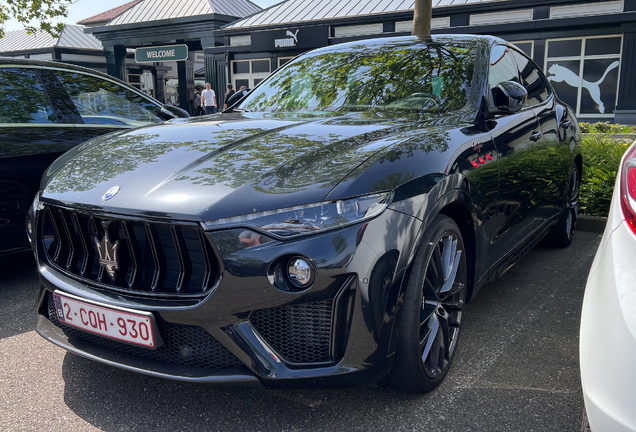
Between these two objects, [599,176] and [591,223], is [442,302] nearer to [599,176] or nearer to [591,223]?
[591,223]

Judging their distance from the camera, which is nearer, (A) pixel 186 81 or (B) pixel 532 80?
(B) pixel 532 80

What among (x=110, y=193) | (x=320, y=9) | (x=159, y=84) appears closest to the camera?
(x=110, y=193)

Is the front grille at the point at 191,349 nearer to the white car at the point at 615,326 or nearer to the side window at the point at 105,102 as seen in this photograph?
the white car at the point at 615,326

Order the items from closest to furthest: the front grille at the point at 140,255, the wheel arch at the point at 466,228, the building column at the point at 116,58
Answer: the front grille at the point at 140,255
the wheel arch at the point at 466,228
the building column at the point at 116,58

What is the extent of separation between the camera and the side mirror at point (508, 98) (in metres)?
2.88

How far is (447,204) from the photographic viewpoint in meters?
2.30

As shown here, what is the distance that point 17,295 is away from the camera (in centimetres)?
365

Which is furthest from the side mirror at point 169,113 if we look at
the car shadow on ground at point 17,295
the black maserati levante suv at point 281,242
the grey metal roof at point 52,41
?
the grey metal roof at point 52,41

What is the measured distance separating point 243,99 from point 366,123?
1.39m

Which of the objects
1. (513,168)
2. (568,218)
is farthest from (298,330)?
(568,218)

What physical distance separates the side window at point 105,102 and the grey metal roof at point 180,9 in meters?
19.9

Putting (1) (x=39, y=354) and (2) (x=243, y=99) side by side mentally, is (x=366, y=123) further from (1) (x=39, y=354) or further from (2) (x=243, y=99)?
(1) (x=39, y=354)

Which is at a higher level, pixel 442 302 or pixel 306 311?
pixel 306 311

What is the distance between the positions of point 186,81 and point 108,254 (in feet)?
86.3
